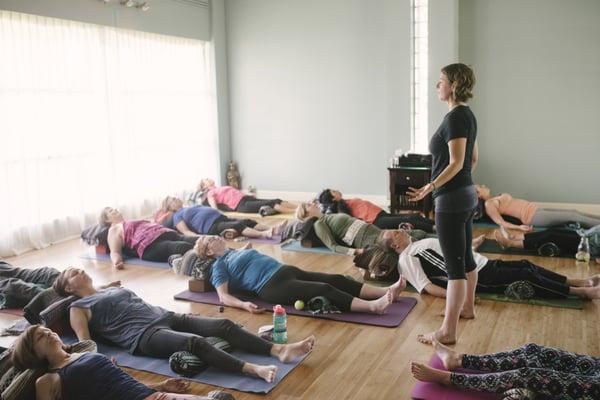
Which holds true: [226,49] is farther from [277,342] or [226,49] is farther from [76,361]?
[76,361]

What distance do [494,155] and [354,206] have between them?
207cm

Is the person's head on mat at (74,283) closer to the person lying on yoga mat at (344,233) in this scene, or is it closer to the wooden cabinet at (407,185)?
the person lying on yoga mat at (344,233)

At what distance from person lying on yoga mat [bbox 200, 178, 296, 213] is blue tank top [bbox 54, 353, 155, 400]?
468 cm

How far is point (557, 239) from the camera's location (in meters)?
5.22

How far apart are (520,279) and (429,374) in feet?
5.21

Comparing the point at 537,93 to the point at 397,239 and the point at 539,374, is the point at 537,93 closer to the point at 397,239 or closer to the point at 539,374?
the point at 397,239

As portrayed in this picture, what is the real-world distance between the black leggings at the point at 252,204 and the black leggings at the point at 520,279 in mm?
3430

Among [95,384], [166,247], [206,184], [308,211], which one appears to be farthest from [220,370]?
[206,184]

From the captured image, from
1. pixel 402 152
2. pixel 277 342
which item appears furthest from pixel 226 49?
pixel 277 342

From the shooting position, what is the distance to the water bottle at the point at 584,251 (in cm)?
502

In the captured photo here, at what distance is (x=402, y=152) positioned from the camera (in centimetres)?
744

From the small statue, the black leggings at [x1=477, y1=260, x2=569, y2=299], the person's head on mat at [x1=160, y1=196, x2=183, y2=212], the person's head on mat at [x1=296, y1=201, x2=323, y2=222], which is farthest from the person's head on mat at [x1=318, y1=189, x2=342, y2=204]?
the small statue

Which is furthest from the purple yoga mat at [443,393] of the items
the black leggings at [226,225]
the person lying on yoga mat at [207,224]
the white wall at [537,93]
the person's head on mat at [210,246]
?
the white wall at [537,93]

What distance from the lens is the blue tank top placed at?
2.60 meters
